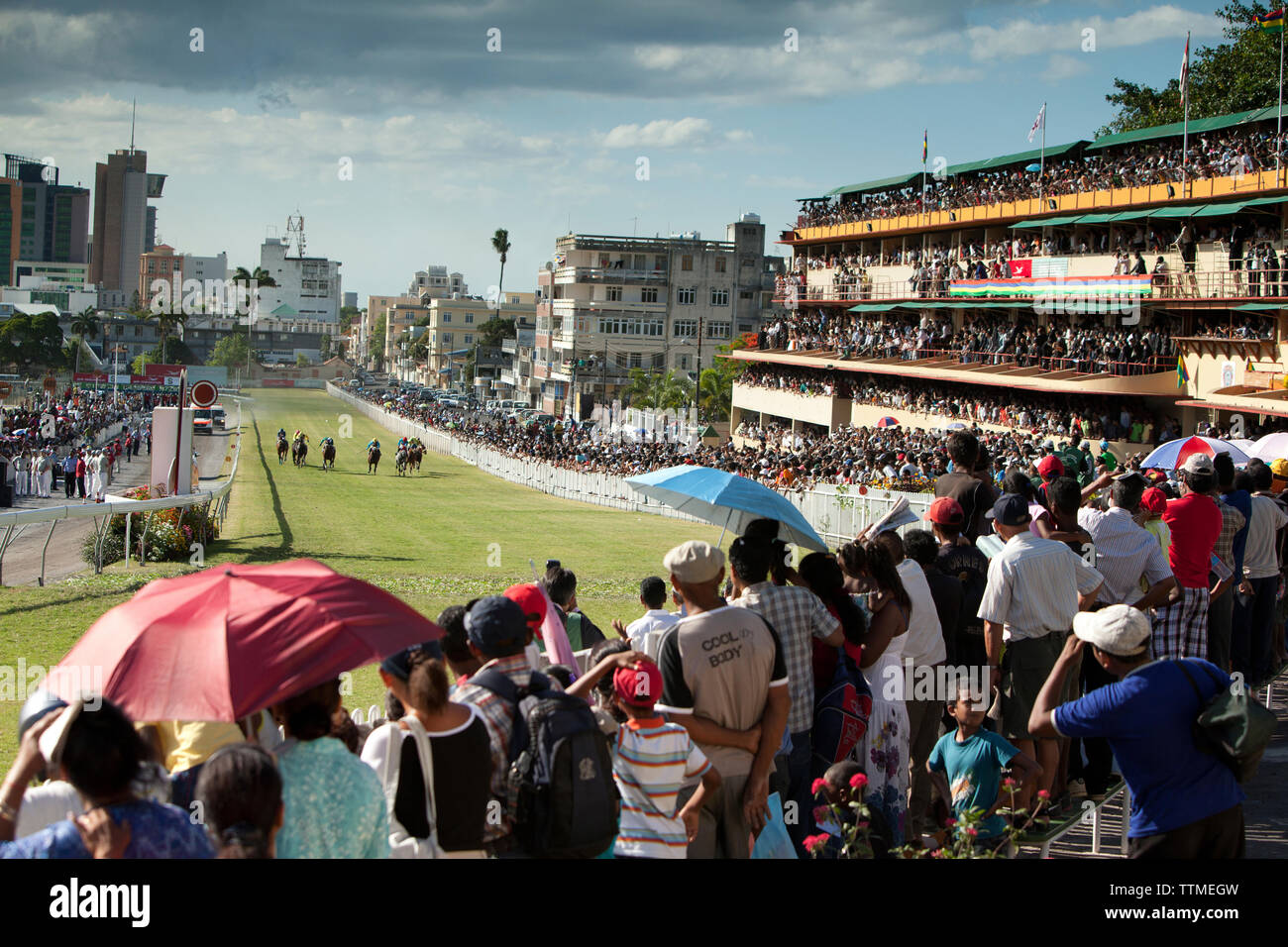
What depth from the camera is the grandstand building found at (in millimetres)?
30828

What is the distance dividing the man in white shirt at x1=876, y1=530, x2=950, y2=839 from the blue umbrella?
692 mm

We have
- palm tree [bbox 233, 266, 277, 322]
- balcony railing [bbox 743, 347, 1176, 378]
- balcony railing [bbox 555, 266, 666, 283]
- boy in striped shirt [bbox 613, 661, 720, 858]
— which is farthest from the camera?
palm tree [bbox 233, 266, 277, 322]

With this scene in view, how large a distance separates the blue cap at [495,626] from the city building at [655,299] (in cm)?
8493

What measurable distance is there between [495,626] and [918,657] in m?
3.04

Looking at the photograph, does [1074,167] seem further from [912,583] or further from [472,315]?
[472,315]

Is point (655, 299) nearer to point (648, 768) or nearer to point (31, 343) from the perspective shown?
point (31, 343)

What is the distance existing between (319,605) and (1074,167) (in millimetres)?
41599

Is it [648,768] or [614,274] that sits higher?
[614,274]

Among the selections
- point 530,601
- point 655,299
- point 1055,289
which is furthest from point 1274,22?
point 655,299

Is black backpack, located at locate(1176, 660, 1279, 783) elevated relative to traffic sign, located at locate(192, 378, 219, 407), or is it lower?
lower

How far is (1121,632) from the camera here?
14.8 feet

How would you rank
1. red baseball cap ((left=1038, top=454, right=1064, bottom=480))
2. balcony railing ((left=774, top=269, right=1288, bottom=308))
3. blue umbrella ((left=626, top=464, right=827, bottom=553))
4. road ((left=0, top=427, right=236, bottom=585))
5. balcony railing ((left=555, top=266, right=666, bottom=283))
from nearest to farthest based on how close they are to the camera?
blue umbrella ((left=626, top=464, right=827, bottom=553))
red baseball cap ((left=1038, top=454, right=1064, bottom=480))
road ((left=0, top=427, right=236, bottom=585))
balcony railing ((left=774, top=269, right=1288, bottom=308))
balcony railing ((left=555, top=266, right=666, bottom=283))

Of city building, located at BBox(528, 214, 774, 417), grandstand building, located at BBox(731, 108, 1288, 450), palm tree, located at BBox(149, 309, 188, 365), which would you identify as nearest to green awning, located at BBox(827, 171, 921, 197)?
grandstand building, located at BBox(731, 108, 1288, 450)

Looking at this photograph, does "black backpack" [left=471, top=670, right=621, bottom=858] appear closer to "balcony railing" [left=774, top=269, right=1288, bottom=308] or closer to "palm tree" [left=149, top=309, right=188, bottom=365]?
"balcony railing" [left=774, top=269, right=1288, bottom=308]
